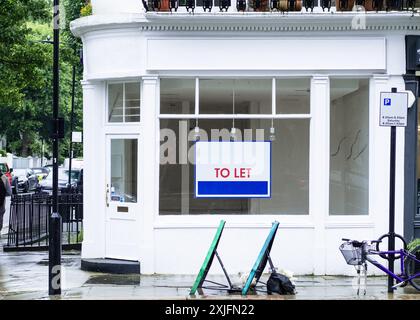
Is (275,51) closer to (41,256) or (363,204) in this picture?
(363,204)

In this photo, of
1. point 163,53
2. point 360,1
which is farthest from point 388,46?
point 163,53

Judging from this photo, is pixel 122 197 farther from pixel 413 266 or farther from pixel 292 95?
pixel 413 266

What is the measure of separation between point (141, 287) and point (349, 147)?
4505mm

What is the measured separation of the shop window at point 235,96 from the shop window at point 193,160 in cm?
19

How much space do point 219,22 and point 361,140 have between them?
10.7ft

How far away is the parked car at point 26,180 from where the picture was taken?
44.4 m

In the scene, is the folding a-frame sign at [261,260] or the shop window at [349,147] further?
the shop window at [349,147]

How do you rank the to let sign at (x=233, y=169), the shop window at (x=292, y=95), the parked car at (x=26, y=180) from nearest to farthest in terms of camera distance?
the to let sign at (x=233, y=169) → the shop window at (x=292, y=95) → the parked car at (x=26, y=180)

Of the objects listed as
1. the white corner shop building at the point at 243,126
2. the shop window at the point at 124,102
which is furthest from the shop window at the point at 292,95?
the shop window at the point at 124,102

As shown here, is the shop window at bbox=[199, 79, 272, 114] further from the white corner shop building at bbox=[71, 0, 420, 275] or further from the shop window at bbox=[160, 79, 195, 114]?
the shop window at bbox=[160, 79, 195, 114]

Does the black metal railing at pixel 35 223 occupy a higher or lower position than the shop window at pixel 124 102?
lower

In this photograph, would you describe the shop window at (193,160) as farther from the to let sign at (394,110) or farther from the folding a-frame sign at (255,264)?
the to let sign at (394,110)

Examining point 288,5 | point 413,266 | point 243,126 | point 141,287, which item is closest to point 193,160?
point 243,126

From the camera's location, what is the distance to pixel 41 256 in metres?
15.3
